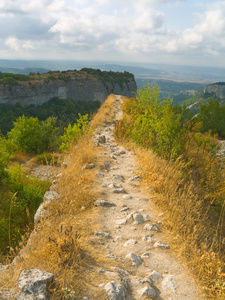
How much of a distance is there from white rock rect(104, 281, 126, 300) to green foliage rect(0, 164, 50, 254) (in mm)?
4202

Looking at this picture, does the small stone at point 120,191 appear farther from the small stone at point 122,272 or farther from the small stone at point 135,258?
the small stone at point 122,272

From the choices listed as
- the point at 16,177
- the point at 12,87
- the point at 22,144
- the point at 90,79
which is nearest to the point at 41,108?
the point at 12,87

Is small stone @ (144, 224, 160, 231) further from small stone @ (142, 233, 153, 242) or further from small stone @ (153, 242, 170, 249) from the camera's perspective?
small stone @ (153, 242, 170, 249)

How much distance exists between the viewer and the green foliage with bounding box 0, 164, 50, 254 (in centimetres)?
649

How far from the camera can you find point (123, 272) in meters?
2.98

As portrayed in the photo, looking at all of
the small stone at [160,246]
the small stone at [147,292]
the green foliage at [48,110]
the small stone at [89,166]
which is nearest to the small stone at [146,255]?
the small stone at [160,246]

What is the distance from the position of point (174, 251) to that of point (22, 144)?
1197 centimetres

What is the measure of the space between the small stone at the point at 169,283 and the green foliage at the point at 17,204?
14.4ft

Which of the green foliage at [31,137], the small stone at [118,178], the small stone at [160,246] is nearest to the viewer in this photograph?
the small stone at [160,246]

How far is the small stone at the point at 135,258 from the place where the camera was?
322cm

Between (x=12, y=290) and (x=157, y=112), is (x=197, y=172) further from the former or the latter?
(x=12, y=290)

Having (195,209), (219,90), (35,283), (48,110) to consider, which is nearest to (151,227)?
(195,209)

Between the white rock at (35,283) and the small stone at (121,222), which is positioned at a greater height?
the white rock at (35,283)

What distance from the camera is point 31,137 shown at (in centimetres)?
1385
